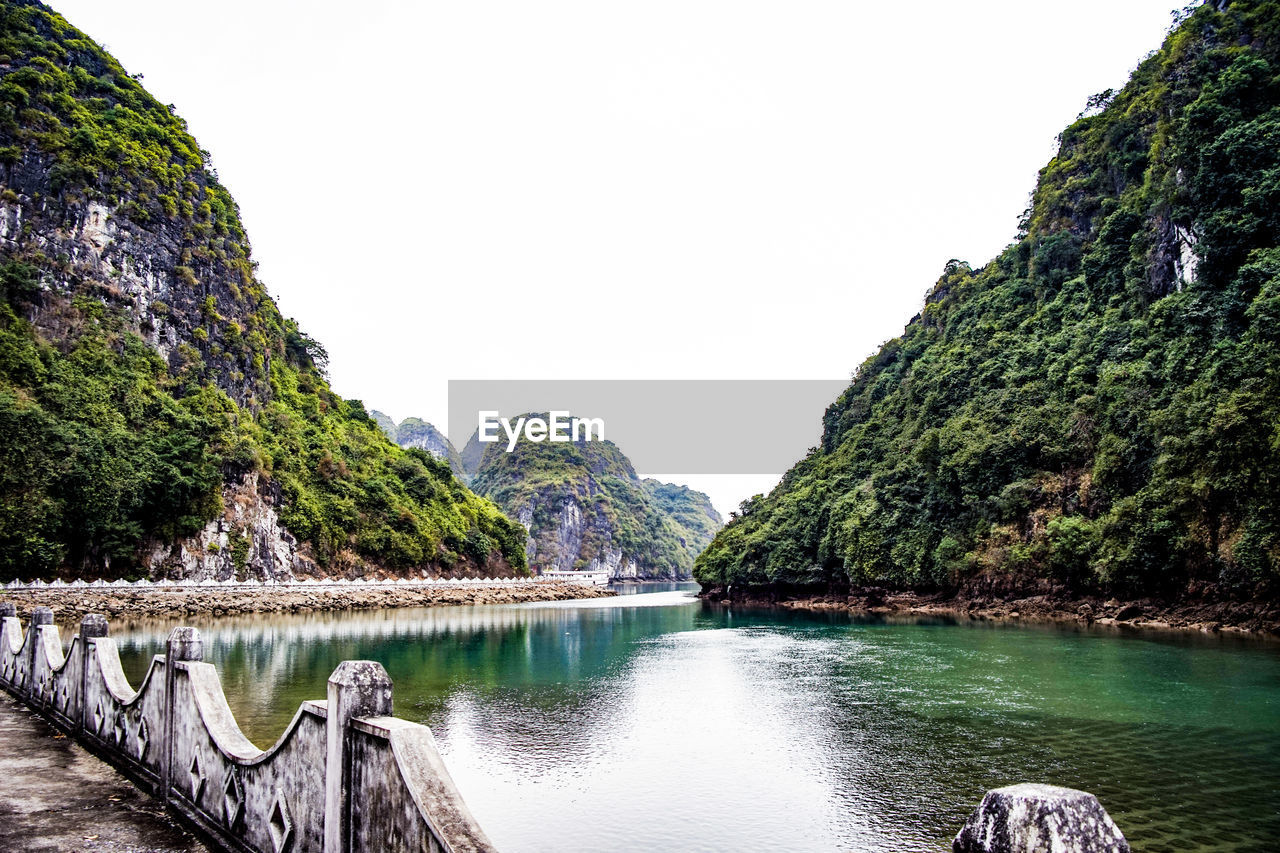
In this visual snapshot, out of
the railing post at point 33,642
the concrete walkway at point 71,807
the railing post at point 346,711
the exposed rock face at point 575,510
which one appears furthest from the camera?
the exposed rock face at point 575,510

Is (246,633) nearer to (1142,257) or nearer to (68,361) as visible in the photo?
(68,361)

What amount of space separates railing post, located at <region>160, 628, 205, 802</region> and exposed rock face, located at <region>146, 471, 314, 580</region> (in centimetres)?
4026

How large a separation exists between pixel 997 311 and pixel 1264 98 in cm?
2326

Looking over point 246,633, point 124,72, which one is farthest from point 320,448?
point 246,633

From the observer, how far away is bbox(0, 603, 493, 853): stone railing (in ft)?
12.2

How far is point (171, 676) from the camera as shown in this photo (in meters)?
6.48

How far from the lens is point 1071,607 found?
36531mm

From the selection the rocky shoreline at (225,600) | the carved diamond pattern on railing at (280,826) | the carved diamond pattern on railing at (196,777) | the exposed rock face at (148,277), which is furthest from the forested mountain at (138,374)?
the carved diamond pattern on railing at (280,826)

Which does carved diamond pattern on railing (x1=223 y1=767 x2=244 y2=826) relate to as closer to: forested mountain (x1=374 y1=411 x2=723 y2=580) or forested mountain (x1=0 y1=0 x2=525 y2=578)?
forested mountain (x1=0 y1=0 x2=525 y2=578)

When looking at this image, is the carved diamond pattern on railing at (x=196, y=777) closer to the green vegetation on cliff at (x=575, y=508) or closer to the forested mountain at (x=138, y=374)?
the forested mountain at (x=138, y=374)

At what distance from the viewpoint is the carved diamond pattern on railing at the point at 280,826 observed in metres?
4.86

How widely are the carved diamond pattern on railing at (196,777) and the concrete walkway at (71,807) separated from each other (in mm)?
247

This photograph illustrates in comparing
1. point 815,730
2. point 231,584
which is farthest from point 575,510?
point 815,730

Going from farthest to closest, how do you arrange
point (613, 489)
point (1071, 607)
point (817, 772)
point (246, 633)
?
point (613, 489), point (1071, 607), point (246, 633), point (817, 772)
